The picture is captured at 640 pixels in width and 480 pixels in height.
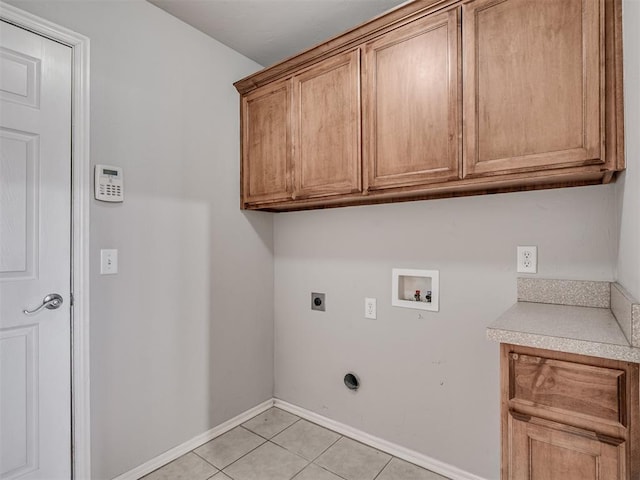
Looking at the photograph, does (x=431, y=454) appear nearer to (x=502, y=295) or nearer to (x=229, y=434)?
(x=502, y=295)

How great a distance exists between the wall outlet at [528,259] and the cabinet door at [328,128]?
2.76 ft

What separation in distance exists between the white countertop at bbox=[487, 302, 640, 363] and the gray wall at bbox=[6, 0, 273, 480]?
5.46ft

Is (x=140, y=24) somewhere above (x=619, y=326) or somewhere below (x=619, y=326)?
above

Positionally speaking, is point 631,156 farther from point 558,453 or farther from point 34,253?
point 34,253

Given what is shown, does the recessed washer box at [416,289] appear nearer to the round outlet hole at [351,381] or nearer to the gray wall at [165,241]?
the round outlet hole at [351,381]

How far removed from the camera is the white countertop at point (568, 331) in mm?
930

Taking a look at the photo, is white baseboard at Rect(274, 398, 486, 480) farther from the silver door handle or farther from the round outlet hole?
the silver door handle

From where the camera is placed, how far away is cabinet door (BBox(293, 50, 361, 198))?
5.91 ft

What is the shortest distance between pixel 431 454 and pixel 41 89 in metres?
2.65

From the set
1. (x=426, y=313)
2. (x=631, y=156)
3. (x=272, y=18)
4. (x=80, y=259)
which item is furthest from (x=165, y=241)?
(x=631, y=156)

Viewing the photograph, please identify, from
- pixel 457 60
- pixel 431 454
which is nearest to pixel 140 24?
pixel 457 60

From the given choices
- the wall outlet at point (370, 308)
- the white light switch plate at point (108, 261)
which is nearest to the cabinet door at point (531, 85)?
the wall outlet at point (370, 308)

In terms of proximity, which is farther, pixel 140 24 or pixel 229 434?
pixel 229 434

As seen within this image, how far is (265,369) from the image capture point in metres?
2.55
